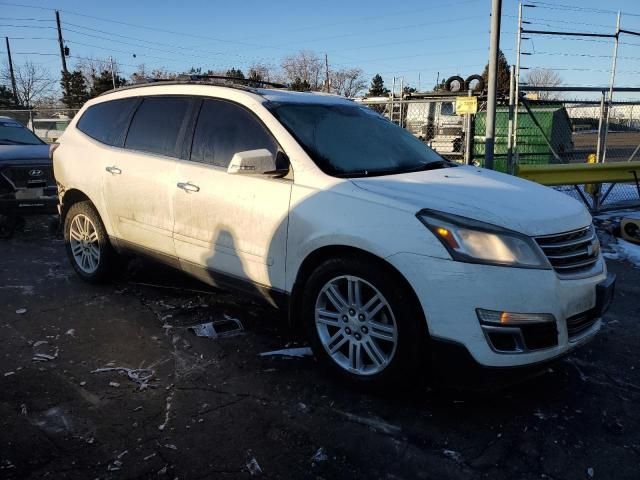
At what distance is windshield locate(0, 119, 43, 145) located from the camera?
861 cm

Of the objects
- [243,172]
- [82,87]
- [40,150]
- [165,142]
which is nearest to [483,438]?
[243,172]

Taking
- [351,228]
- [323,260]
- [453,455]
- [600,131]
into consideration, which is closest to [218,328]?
[323,260]

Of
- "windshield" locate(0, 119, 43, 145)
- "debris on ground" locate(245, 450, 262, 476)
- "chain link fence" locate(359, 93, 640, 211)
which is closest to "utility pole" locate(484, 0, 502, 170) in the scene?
"chain link fence" locate(359, 93, 640, 211)

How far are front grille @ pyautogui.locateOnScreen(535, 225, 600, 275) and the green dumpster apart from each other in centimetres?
1061

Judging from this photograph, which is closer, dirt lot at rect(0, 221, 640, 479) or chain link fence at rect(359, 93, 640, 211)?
dirt lot at rect(0, 221, 640, 479)

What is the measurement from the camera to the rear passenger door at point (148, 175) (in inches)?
167

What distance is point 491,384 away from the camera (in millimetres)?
2824

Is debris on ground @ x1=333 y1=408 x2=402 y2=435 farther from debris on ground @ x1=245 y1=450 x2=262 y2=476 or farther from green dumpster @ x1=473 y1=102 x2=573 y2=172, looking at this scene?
green dumpster @ x1=473 y1=102 x2=573 y2=172

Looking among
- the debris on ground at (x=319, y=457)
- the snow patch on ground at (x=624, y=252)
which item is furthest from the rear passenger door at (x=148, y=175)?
the snow patch on ground at (x=624, y=252)

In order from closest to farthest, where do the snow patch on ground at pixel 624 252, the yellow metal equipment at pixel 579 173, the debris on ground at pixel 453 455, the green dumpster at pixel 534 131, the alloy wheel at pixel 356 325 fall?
the debris on ground at pixel 453 455 → the alloy wheel at pixel 356 325 → the snow patch on ground at pixel 624 252 → the yellow metal equipment at pixel 579 173 → the green dumpster at pixel 534 131

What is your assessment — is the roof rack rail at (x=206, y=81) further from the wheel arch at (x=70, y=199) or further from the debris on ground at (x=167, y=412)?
the debris on ground at (x=167, y=412)

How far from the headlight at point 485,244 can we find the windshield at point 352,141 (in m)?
0.85

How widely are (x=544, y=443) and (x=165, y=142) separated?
3431 mm

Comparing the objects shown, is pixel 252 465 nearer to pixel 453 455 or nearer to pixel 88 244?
pixel 453 455
